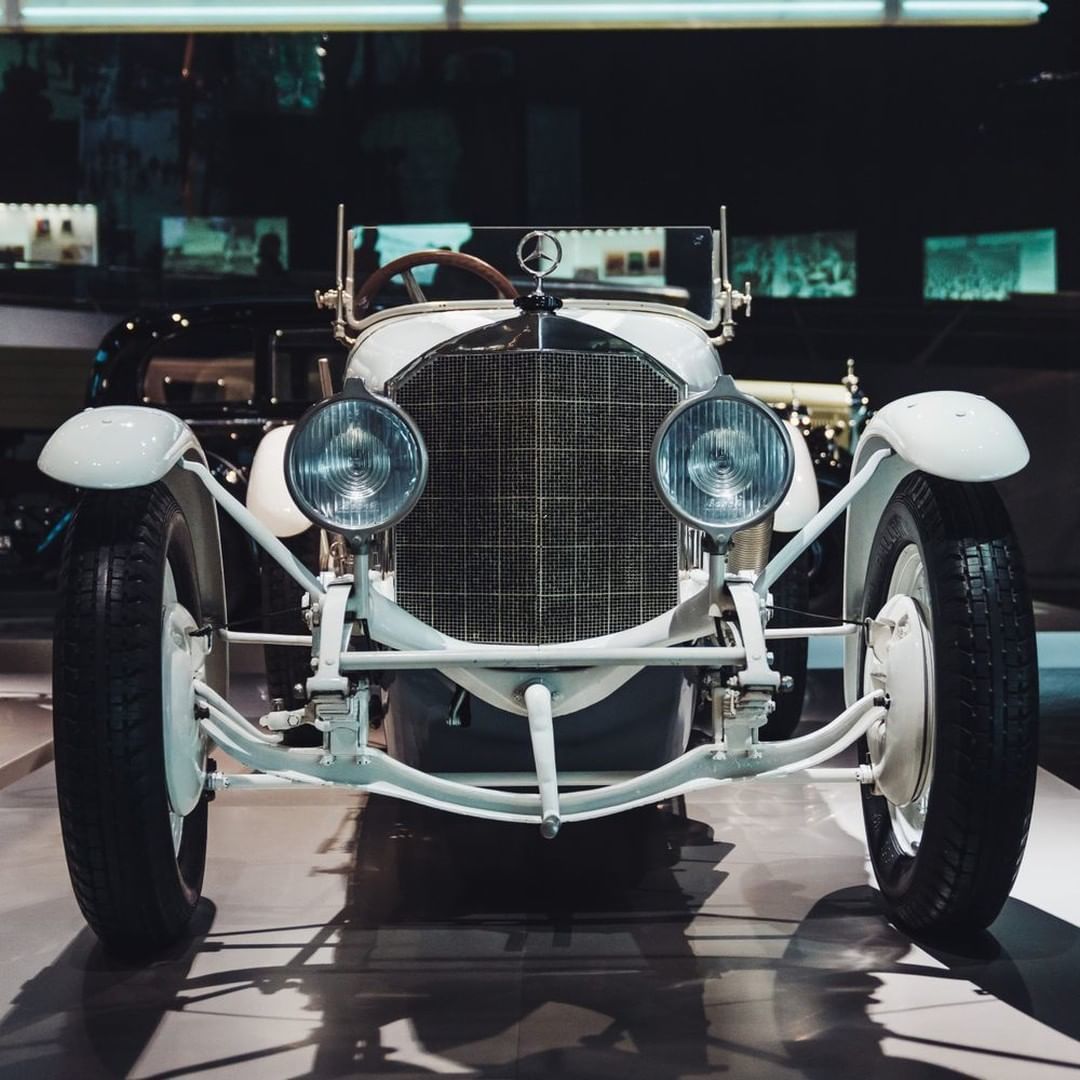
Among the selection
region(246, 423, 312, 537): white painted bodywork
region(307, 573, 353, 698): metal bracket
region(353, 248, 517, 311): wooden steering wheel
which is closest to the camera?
region(307, 573, 353, 698): metal bracket

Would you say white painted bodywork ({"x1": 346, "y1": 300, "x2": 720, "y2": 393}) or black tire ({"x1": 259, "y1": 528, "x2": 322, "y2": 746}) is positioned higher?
white painted bodywork ({"x1": 346, "y1": 300, "x2": 720, "y2": 393})

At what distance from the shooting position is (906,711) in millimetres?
2482

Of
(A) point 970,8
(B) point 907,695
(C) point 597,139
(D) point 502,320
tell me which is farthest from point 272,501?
(A) point 970,8

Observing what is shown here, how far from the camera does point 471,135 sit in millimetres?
6578

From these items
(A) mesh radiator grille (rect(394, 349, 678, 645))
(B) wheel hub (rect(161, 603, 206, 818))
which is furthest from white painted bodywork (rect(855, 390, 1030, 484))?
(B) wheel hub (rect(161, 603, 206, 818))

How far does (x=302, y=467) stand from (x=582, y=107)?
4.76m

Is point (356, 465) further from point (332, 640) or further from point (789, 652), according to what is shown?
point (789, 652)

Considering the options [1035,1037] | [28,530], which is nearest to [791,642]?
[1035,1037]

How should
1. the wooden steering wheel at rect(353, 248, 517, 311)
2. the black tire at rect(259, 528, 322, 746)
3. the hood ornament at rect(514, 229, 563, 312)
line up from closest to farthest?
the hood ornament at rect(514, 229, 563, 312)
the wooden steering wheel at rect(353, 248, 517, 311)
the black tire at rect(259, 528, 322, 746)

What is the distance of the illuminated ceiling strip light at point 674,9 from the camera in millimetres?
5625

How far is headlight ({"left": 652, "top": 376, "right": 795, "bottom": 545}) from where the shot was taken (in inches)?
89.6

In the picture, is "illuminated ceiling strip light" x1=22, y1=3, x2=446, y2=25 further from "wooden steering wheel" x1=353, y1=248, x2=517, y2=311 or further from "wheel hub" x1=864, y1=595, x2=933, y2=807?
"wheel hub" x1=864, y1=595, x2=933, y2=807

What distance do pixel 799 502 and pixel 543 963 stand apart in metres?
1.60

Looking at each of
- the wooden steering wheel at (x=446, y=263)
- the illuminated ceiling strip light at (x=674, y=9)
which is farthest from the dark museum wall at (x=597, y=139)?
the wooden steering wheel at (x=446, y=263)
